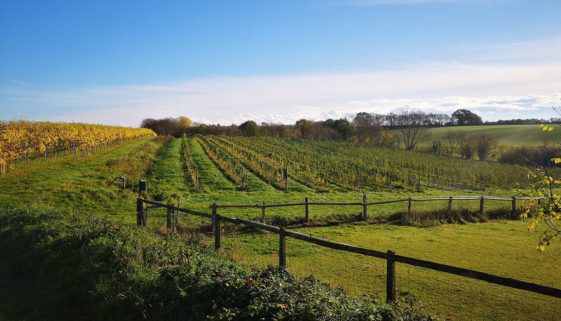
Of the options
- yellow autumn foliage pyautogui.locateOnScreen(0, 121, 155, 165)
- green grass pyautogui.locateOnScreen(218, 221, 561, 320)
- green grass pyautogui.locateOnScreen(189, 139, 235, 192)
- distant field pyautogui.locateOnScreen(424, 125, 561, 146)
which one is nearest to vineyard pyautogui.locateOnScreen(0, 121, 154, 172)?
yellow autumn foliage pyautogui.locateOnScreen(0, 121, 155, 165)

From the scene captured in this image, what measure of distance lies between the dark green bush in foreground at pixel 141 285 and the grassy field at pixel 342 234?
9.54 ft

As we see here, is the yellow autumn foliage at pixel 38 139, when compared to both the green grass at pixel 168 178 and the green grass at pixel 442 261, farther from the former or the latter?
the green grass at pixel 442 261

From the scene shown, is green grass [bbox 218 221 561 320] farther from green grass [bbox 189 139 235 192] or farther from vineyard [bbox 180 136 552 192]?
vineyard [bbox 180 136 552 192]

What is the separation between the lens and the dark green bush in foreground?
6.02 metres

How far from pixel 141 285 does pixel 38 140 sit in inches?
1315

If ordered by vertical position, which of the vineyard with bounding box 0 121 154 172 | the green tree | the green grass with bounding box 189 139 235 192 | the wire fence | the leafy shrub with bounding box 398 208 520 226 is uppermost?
the green tree

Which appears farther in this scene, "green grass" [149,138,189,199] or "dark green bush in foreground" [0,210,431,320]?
"green grass" [149,138,189,199]

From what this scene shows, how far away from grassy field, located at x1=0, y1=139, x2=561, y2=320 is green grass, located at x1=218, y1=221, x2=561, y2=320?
0.10ft

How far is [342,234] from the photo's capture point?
1833 cm

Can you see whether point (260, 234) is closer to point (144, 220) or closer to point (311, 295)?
point (144, 220)

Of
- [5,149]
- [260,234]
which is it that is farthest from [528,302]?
[5,149]

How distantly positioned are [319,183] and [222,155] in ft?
49.7

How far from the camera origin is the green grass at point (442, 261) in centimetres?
962

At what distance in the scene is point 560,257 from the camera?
1466 centimetres
